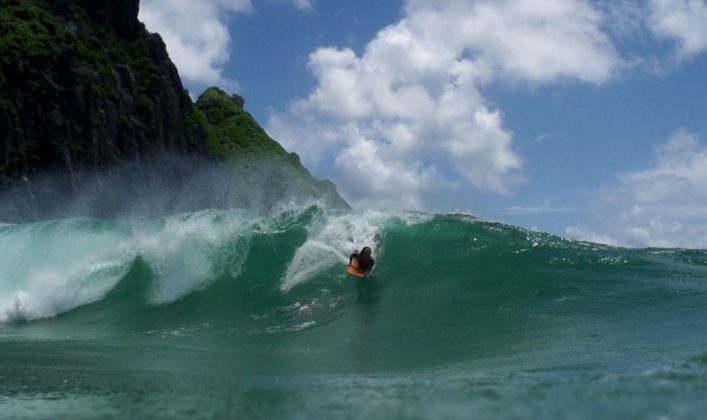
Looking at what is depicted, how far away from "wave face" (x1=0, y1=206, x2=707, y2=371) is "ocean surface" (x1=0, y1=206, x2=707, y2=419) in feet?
0.18

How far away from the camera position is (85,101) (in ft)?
165

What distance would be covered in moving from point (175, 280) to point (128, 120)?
1737 inches

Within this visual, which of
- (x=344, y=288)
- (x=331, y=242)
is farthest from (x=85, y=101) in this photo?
(x=344, y=288)

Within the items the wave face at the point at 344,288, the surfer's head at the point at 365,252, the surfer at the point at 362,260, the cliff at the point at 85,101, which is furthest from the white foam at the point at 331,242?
the cliff at the point at 85,101

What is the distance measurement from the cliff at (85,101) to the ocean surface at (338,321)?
28712 millimetres

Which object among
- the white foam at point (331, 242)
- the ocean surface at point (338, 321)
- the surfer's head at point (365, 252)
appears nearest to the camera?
the ocean surface at point (338, 321)

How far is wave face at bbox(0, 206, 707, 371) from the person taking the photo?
33.2 feet

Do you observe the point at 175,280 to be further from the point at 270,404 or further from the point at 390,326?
the point at 270,404

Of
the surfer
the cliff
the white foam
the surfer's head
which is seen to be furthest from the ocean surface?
the cliff

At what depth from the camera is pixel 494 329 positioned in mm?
10602

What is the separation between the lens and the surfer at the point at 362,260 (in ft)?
48.4

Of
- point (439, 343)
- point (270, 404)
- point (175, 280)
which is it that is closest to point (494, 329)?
point (439, 343)

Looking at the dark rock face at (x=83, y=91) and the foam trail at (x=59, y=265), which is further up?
the dark rock face at (x=83, y=91)

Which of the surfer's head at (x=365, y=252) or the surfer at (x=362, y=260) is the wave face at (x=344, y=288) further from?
the surfer's head at (x=365, y=252)
